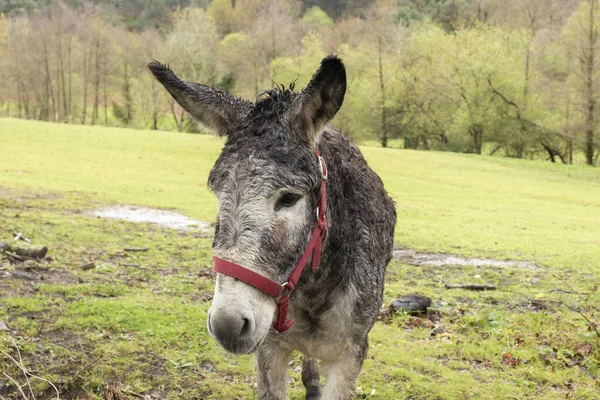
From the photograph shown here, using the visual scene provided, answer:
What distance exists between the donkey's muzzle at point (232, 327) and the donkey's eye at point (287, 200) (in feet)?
1.78

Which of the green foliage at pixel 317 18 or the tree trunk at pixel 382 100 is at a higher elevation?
the green foliage at pixel 317 18

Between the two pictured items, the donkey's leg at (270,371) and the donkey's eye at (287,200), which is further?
the donkey's leg at (270,371)

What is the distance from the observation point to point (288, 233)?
2523 mm

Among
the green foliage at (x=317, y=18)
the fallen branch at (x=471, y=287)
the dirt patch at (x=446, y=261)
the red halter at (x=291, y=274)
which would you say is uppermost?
the green foliage at (x=317, y=18)

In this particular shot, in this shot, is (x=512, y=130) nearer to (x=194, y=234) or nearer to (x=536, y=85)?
(x=536, y=85)

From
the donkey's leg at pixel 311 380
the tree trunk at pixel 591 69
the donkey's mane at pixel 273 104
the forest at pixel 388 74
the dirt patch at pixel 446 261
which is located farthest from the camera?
the forest at pixel 388 74

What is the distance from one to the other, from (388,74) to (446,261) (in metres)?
41.5

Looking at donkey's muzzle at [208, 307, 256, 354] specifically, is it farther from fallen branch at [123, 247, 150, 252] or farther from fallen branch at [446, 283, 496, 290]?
fallen branch at [123, 247, 150, 252]

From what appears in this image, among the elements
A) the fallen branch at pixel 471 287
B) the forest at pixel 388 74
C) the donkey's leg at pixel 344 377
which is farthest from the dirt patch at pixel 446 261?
the forest at pixel 388 74

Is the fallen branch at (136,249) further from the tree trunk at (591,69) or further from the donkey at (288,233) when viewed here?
the tree trunk at (591,69)

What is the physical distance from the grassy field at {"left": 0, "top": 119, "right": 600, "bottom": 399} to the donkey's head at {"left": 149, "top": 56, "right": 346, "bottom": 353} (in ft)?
7.50

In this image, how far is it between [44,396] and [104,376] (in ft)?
1.55

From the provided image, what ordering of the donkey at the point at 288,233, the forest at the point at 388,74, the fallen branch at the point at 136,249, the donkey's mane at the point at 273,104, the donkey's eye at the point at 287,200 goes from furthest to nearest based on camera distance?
the forest at the point at 388,74
the fallen branch at the point at 136,249
the donkey's mane at the point at 273,104
the donkey's eye at the point at 287,200
the donkey at the point at 288,233

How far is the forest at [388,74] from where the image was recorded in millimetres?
42375
